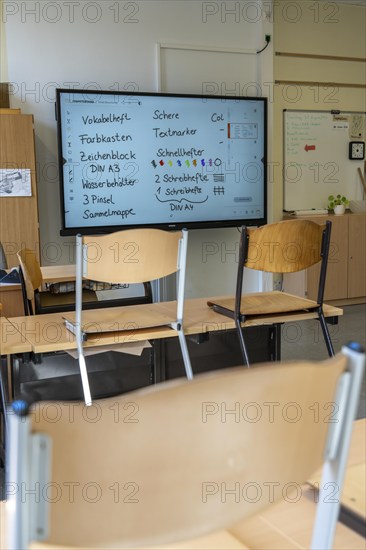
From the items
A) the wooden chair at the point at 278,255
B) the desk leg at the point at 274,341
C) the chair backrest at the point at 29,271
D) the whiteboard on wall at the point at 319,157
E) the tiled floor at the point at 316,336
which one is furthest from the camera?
the whiteboard on wall at the point at 319,157

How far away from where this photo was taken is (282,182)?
6156 mm

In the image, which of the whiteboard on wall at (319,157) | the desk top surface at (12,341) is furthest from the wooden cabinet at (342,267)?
the desk top surface at (12,341)

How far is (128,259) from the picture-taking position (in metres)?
2.27

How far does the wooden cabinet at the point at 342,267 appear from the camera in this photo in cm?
594

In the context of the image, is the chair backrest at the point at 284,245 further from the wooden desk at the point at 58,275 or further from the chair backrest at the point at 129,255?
the wooden desk at the point at 58,275

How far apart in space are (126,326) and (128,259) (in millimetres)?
245

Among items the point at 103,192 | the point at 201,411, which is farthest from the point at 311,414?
the point at 103,192

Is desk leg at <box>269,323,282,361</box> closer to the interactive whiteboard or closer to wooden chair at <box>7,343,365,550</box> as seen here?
wooden chair at <box>7,343,365,550</box>

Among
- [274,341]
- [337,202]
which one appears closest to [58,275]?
[274,341]

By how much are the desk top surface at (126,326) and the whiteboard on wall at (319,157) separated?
12.3 feet

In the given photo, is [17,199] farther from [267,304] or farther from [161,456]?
[161,456]

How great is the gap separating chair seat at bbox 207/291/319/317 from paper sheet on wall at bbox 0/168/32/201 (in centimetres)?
228

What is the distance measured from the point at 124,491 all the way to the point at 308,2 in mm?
6389

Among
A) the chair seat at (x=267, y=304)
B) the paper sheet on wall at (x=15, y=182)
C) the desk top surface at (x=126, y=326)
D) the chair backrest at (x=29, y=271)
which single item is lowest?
the desk top surface at (x=126, y=326)
